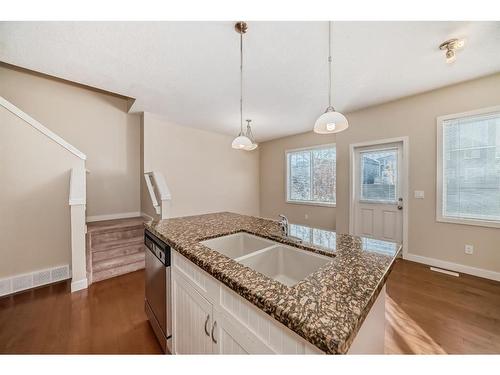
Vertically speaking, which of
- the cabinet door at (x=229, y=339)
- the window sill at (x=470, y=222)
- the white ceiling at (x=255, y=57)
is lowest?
the cabinet door at (x=229, y=339)

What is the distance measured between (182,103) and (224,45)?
1.69 meters

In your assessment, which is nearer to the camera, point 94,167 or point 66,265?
point 66,265

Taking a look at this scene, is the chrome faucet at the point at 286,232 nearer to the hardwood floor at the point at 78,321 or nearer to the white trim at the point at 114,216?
the hardwood floor at the point at 78,321

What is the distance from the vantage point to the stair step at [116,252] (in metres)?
2.71

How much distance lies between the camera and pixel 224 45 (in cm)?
197

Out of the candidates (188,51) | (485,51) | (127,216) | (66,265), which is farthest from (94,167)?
(485,51)

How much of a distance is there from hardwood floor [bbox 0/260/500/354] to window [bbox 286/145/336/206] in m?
2.49

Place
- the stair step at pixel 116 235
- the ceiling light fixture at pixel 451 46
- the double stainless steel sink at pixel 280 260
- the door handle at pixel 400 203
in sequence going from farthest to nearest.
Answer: the door handle at pixel 400 203, the stair step at pixel 116 235, the ceiling light fixture at pixel 451 46, the double stainless steel sink at pixel 280 260

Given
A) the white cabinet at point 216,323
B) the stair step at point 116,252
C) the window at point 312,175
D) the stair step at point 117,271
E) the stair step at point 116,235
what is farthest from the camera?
the window at point 312,175

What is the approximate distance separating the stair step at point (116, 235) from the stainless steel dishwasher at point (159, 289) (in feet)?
5.70

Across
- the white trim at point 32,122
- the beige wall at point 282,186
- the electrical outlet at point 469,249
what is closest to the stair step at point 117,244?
the white trim at point 32,122

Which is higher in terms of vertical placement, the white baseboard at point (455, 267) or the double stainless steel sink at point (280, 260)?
the double stainless steel sink at point (280, 260)

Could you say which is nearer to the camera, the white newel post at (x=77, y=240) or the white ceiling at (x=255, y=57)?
the white ceiling at (x=255, y=57)
